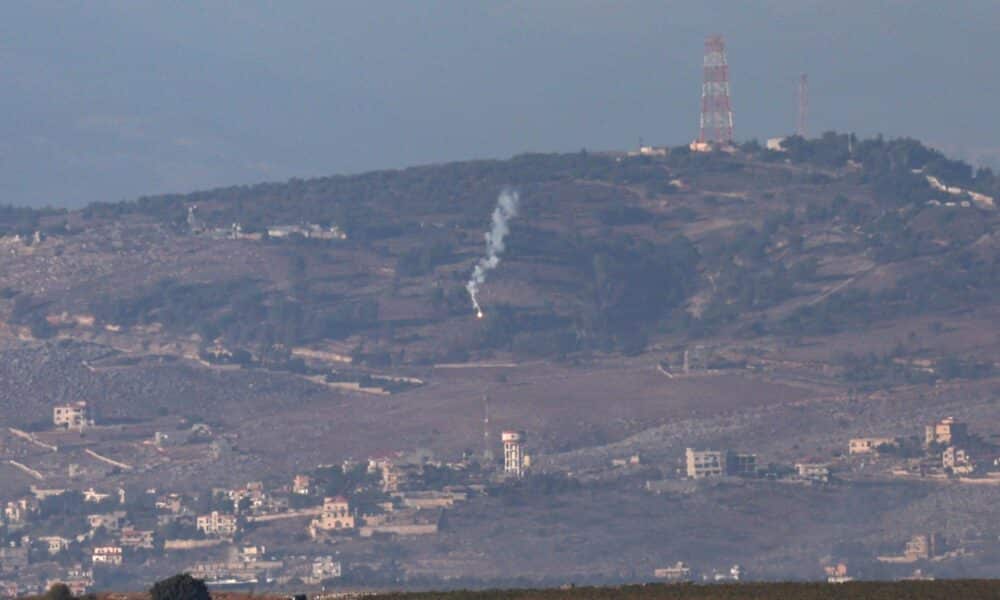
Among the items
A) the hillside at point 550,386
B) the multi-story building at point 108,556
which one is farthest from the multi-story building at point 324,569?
the multi-story building at point 108,556

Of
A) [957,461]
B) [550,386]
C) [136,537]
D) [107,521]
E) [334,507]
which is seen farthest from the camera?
[550,386]

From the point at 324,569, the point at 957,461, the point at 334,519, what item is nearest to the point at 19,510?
the point at 334,519

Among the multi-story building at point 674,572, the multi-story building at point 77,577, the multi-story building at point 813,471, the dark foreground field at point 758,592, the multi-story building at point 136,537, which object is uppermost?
the multi-story building at point 813,471

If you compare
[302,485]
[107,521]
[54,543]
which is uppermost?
[302,485]

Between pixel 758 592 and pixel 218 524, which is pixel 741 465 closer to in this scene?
pixel 218 524

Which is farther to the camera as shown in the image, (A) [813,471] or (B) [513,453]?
(B) [513,453]

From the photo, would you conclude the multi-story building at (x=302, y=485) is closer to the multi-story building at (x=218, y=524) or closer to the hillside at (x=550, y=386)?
the hillside at (x=550, y=386)
